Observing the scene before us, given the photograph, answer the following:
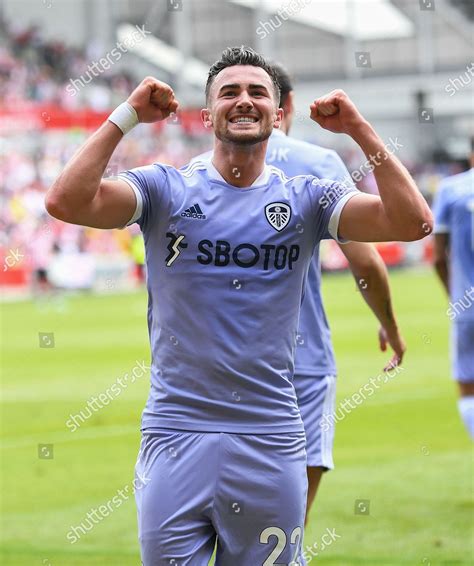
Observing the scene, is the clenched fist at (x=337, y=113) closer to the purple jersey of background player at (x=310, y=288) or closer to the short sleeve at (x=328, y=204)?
the short sleeve at (x=328, y=204)

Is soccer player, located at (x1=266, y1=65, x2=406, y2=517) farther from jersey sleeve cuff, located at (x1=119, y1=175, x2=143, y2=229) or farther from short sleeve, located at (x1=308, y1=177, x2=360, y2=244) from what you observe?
jersey sleeve cuff, located at (x1=119, y1=175, x2=143, y2=229)

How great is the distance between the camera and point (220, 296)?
421 cm

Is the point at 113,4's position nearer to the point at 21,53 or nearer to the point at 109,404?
the point at 21,53

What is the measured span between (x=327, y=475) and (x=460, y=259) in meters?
2.32

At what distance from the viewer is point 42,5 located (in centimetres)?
5122

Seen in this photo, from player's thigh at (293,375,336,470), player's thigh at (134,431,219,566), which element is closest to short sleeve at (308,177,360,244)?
player's thigh at (134,431,219,566)

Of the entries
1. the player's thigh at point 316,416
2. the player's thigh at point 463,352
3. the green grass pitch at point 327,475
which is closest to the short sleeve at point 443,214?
the player's thigh at point 463,352

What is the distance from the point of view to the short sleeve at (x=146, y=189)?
4191 mm

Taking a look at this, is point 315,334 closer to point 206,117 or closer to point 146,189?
point 206,117

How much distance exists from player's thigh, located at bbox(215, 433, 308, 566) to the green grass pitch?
3247 millimetres

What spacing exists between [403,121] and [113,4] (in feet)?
47.2

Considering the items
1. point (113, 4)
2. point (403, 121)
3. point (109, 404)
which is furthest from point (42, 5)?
point (109, 404)

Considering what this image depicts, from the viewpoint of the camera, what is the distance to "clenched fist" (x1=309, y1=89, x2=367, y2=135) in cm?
416

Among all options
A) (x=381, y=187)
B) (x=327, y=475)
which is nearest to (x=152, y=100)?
(x=381, y=187)
